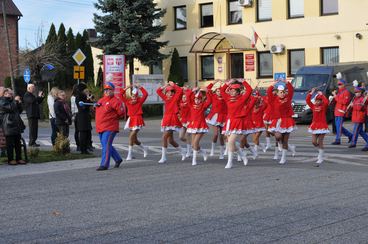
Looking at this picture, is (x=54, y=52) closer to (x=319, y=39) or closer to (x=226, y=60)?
(x=226, y=60)

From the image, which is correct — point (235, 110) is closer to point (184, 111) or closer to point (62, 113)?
point (184, 111)

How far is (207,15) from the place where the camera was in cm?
4300

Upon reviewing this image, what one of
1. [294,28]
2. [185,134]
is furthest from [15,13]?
[185,134]

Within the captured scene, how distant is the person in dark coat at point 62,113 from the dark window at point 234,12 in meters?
25.2

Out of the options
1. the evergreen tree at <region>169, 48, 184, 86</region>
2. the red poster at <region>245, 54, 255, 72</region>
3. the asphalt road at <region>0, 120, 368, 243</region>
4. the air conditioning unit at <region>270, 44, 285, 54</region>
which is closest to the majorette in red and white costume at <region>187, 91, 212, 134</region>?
the asphalt road at <region>0, 120, 368, 243</region>

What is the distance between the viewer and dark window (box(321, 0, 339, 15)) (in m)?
36.9

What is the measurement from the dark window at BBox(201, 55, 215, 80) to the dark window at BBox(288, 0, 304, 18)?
6.75m

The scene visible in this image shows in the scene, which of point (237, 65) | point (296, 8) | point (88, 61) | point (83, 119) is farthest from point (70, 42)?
point (83, 119)

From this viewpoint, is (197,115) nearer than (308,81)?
Yes

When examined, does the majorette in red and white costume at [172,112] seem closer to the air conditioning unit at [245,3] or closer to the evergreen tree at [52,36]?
the air conditioning unit at [245,3]

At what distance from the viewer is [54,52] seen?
167ft

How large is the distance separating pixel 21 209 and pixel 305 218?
3957mm

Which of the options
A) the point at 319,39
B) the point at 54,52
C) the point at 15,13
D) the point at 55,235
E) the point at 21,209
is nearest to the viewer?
the point at 55,235

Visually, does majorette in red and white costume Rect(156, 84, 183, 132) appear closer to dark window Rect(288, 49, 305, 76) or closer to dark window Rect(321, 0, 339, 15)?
dark window Rect(321, 0, 339, 15)
